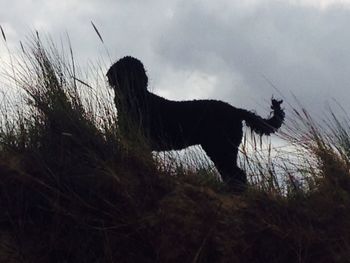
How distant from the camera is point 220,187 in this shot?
5.73 m

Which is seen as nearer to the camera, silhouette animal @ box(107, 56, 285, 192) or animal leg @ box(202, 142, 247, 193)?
animal leg @ box(202, 142, 247, 193)

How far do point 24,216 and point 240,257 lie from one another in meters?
1.61

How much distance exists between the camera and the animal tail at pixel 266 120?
7204mm

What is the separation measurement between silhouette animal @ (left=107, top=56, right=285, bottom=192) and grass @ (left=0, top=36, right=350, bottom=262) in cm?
131

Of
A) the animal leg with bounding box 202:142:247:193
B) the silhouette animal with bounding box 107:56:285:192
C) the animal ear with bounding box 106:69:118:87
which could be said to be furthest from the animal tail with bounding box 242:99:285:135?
the animal ear with bounding box 106:69:118:87

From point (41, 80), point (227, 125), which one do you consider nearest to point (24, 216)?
point (41, 80)

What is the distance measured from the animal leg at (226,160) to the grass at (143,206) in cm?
73

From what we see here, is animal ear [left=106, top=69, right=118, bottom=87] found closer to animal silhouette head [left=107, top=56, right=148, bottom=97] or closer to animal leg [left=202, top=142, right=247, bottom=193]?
animal silhouette head [left=107, top=56, right=148, bottom=97]

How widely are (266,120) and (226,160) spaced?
740 millimetres

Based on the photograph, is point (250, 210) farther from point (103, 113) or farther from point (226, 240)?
point (103, 113)

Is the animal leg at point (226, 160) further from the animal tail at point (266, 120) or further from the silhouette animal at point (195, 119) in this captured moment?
the animal tail at point (266, 120)

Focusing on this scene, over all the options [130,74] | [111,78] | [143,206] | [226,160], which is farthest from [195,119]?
[143,206]

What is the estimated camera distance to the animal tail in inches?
284

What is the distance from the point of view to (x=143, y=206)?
16.9 feet
